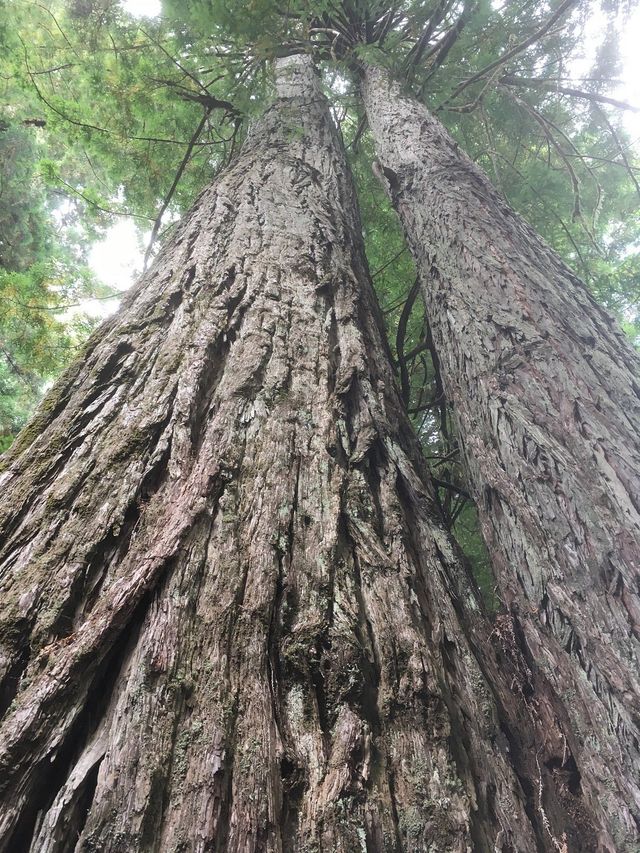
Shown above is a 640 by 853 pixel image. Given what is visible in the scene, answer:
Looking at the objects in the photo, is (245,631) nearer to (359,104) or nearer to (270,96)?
(270,96)

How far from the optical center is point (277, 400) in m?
1.61

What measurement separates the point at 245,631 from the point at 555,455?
102cm

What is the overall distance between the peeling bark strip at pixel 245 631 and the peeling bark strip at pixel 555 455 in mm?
110

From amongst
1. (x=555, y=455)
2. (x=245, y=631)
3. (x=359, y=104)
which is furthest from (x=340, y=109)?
(x=245, y=631)

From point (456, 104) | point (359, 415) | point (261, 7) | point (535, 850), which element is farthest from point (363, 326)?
point (456, 104)

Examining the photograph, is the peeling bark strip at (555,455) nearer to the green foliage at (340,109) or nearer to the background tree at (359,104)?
the background tree at (359,104)

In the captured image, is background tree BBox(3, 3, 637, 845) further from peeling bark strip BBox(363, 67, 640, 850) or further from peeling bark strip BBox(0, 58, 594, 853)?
peeling bark strip BBox(0, 58, 594, 853)

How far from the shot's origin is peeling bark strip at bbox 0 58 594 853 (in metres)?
0.83

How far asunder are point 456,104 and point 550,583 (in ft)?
16.5

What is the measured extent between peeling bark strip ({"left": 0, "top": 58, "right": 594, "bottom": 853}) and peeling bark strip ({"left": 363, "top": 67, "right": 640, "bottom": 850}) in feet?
0.36

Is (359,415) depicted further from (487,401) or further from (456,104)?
(456,104)

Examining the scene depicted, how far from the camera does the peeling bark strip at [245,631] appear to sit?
32.7 inches

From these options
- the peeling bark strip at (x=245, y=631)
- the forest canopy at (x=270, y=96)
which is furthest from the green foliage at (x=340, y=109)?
the peeling bark strip at (x=245, y=631)

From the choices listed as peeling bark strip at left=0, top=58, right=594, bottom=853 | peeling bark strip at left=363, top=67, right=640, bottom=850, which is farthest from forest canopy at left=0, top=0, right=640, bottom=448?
peeling bark strip at left=0, top=58, right=594, bottom=853
